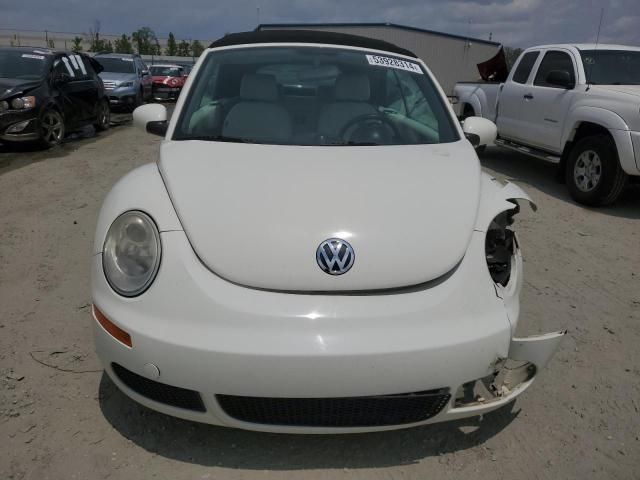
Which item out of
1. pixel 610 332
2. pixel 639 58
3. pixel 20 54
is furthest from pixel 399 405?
pixel 20 54

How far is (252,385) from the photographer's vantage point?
171 centimetres

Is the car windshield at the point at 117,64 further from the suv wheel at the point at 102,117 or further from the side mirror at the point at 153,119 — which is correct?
the side mirror at the point at 153,119

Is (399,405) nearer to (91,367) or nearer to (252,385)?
(252,385)

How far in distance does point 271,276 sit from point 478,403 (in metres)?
0.92

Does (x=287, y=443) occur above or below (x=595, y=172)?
below

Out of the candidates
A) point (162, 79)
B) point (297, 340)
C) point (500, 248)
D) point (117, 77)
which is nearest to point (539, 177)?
point (500, 248)

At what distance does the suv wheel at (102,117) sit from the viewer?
10.3 metres

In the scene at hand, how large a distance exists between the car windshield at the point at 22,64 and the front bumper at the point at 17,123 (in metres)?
0.95

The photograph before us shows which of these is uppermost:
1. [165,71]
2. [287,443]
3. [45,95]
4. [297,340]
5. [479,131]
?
[479,131]

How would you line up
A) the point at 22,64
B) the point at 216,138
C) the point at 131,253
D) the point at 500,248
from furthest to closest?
the point at 22,64 → the point at 216,138 → the point at 500,248 → the point at 131,253

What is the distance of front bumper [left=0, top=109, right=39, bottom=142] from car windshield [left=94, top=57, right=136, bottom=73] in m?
8.34

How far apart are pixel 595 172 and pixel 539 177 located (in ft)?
5.46

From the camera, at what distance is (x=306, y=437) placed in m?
2.14

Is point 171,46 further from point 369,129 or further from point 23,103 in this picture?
point 369,129
